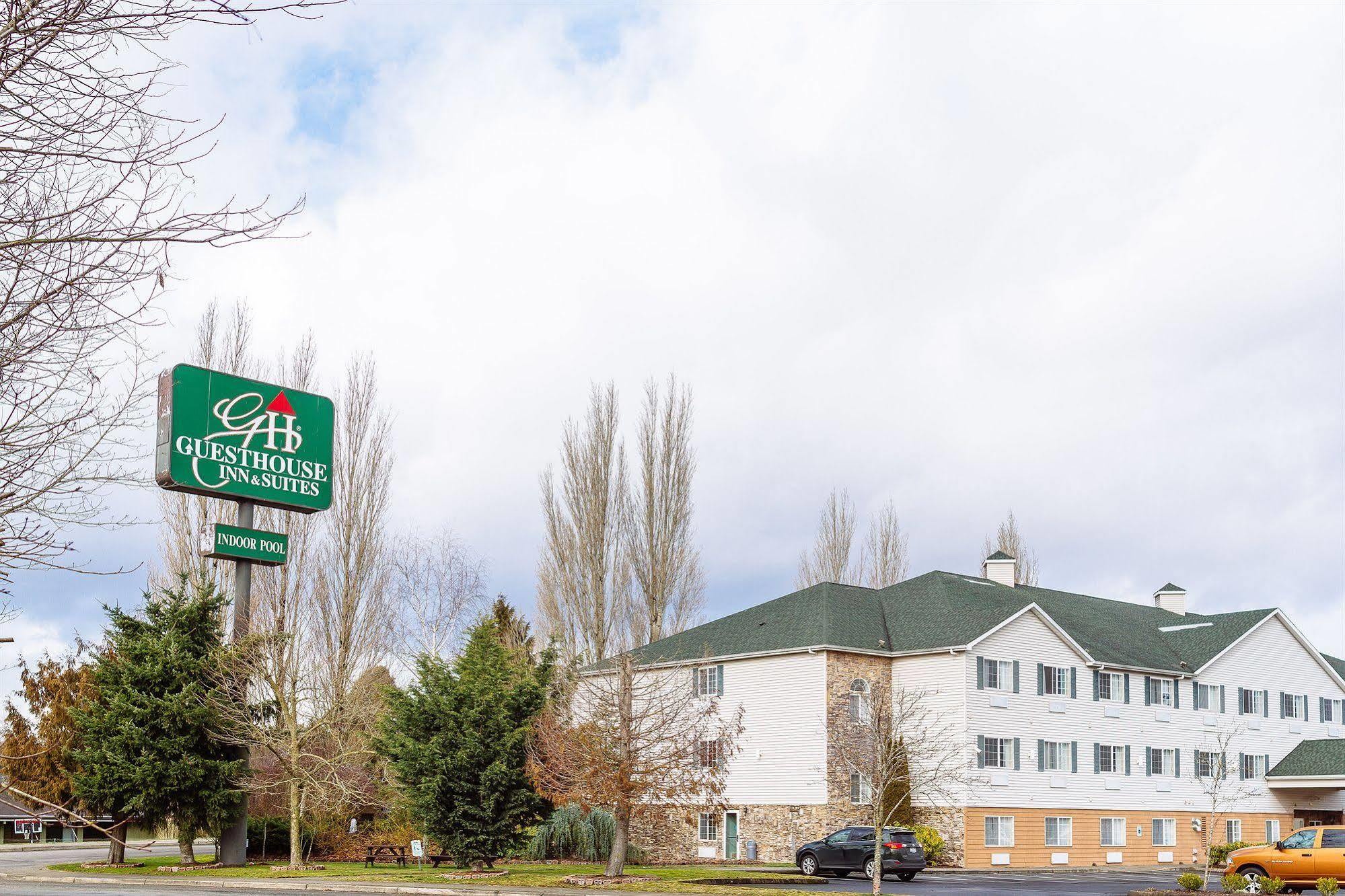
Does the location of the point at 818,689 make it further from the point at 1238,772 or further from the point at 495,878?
the point at 1238,772

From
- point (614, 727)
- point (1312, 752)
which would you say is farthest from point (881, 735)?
point (1312, 752)

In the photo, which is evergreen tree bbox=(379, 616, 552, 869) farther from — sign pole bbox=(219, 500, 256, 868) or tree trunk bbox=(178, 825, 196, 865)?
tree trunk bbox=(178, 825, 196, 865)

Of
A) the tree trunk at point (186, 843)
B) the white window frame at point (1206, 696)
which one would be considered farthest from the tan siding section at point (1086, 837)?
the tree trunk at point (186, 843)

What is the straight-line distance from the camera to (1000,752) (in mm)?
45875

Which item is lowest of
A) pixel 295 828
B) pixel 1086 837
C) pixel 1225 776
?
pixel 1086 837

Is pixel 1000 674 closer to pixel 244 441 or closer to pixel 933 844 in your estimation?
pixel 933 844

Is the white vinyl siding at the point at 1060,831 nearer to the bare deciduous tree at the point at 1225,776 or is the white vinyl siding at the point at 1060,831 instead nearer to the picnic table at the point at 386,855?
the bare deciduous tree at the point at 1225,776

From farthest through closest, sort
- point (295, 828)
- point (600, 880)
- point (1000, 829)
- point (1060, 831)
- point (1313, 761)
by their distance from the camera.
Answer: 1. point (1313, 761)
2. point (1060, 831)
3. point (1000, 829)
4. point (295, 828)
5. point (600, 880)

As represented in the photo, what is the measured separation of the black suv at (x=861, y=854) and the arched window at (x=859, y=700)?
23.5 ft

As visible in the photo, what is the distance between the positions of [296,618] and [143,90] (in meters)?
36.3

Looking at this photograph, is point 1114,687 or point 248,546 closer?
point 248,546

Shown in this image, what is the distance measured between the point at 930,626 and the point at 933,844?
8.01 m

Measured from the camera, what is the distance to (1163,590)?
213 ft

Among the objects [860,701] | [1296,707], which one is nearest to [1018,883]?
[860,701]
